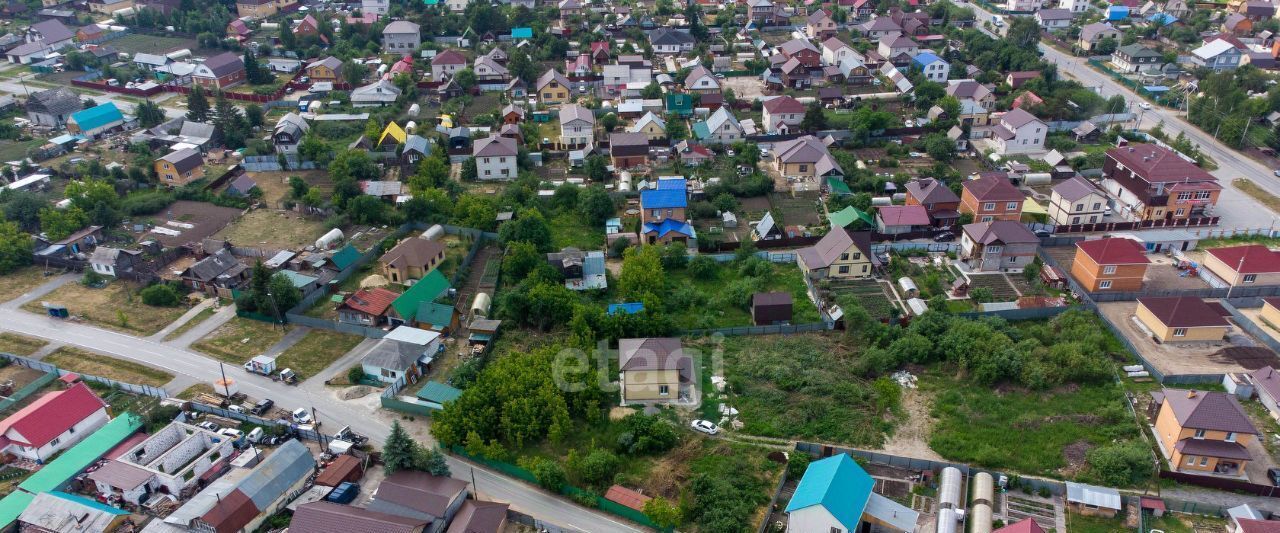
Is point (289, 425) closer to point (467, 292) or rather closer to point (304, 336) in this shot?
point (304, 336)

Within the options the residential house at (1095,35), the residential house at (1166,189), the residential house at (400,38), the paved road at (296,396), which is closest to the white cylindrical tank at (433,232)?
the paved road at (296,396)

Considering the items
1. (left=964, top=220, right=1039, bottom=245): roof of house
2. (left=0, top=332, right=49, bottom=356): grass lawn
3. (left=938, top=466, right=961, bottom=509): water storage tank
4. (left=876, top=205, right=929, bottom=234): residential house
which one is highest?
(left=964, top=220, right=1039, bottom=245): roof of house

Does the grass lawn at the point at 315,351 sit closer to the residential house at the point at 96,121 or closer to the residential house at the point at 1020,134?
the residential house at the point at 96,121

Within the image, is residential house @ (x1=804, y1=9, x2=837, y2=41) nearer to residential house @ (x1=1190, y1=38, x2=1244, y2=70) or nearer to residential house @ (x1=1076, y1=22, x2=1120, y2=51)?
residential house @ (x1=1076, y1=22, x2=1120, y2=51)

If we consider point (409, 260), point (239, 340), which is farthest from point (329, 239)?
point (239, 340)

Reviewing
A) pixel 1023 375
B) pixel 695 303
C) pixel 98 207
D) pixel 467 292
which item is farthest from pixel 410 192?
pixel 1023 375

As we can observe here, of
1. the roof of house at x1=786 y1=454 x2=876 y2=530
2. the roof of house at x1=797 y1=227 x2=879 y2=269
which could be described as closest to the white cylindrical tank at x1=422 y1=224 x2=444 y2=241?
the roof of house at x1=797 y1=227 x2=879 y2=269

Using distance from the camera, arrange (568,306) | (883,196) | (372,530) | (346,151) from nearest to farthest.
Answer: (372,530)
(568,306)
(883,196)
(346,151)
